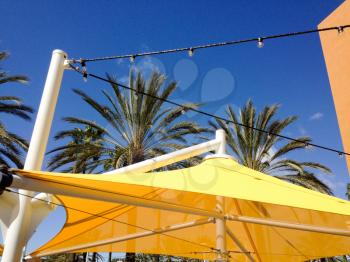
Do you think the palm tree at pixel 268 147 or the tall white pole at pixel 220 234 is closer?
the tall white pole at pixel 220 234

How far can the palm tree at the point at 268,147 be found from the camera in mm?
15906

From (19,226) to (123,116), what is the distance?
11822 millimetres

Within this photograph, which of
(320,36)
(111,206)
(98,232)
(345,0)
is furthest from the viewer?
(320,36)

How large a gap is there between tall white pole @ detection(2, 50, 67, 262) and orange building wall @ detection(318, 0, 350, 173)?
Result: 1096cm

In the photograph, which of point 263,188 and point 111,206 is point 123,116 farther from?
point 263,188

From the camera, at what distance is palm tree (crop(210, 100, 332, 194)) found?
15.9 metres

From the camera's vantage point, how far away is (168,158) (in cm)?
477

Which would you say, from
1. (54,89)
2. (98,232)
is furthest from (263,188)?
(98,232)

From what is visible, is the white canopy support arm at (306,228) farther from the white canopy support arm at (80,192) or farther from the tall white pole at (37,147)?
the tall white pole at (37,147)

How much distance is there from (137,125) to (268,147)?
19.8ft

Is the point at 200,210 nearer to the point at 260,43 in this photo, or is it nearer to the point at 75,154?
the point at 260,43

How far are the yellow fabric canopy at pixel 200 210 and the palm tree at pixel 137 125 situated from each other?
8009 millimetres

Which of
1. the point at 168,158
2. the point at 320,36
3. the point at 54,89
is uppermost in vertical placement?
the point at 320,36

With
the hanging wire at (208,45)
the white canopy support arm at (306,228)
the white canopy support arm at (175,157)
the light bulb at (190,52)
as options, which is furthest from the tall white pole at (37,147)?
the white canopy support arm at (306,228)
